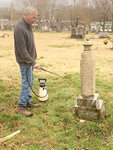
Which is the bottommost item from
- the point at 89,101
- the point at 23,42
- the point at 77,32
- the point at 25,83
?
the point at 89,101

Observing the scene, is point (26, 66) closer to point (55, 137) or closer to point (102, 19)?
point (55, 137)

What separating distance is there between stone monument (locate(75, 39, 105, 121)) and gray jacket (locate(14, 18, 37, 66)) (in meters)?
1.14

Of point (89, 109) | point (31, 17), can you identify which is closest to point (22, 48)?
point (31, 17)

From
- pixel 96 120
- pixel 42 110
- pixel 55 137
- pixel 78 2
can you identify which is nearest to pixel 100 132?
pixel 96 120

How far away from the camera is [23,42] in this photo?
4059 millimetres

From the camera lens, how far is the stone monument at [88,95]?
154 inches

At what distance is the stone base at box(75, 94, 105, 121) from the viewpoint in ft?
13.5

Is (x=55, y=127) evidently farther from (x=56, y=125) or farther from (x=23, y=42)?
(x=23, y=42)

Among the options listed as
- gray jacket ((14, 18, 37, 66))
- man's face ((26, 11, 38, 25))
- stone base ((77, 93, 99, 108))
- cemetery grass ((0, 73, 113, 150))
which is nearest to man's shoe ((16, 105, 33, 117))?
cemetery grass ((0, 73, 113, 150))

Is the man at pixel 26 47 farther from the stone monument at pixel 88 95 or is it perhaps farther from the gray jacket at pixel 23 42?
the stone monument at pixel 88 95

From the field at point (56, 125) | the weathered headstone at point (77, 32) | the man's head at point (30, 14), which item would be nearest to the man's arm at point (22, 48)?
the man's head at point (30, 14)

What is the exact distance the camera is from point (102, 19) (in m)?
46.5

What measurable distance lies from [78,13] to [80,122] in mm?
44808

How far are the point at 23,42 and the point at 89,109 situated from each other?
1.98 meters
